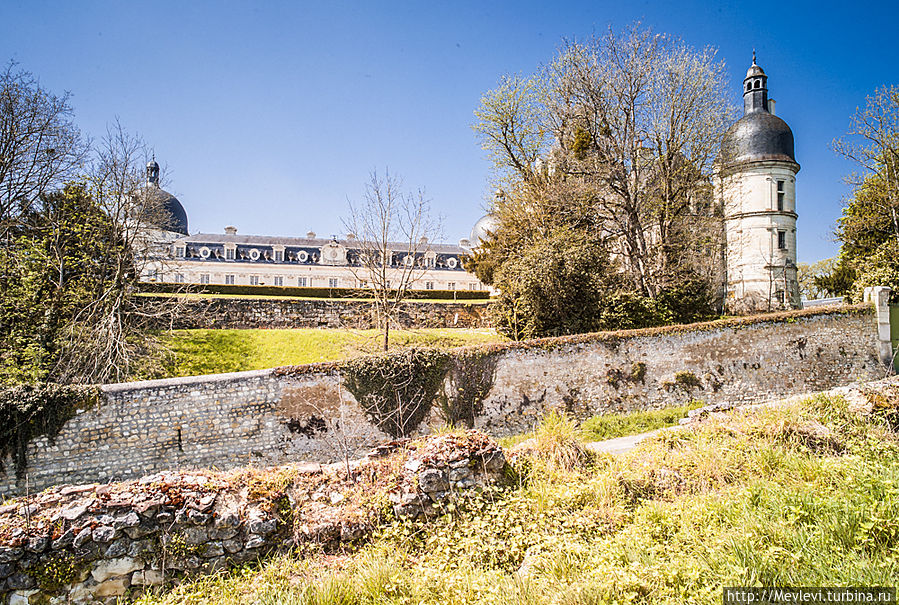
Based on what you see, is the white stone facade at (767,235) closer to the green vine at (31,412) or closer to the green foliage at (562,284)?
the green foliage at (562,284)

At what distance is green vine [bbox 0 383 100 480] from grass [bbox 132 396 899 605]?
755 centimetres

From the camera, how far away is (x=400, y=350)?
40.0 feet

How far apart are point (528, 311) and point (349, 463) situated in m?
11.4

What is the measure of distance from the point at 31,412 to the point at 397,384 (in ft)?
25.8

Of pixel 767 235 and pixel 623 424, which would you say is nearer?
pixel 623 424

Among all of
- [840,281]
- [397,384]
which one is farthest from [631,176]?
[840,281]

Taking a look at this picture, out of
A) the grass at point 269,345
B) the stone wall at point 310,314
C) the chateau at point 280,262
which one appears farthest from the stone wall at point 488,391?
the chateau at point 280,262

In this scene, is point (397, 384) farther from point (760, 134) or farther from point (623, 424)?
point (760, 134)

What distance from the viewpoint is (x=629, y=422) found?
12055 mm

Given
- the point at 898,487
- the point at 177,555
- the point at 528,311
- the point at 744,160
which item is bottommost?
the point at 177,555

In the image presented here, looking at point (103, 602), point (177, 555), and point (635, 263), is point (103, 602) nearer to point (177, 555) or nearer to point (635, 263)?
point (177, 555)

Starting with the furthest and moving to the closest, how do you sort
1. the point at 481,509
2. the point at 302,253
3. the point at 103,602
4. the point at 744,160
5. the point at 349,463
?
the point at 302,253
the point at 744,160
the point at 349,463
the point at 481,509
the point at 103,602

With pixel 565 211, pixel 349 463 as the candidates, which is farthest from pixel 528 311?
pixel 349 463

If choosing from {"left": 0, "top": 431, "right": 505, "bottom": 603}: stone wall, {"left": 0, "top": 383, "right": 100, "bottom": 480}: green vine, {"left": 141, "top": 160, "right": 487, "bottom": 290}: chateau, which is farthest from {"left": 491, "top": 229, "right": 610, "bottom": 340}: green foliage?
{"left": 141, "top": 160, "right": 487, "bottom": 290}: chateau
